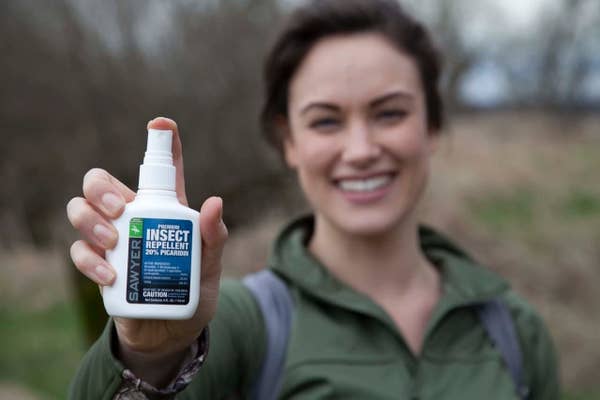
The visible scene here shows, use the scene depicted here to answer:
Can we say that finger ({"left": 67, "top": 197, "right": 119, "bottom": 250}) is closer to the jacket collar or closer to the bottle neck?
the bottle neck

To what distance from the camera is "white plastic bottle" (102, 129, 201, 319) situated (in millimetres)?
1172

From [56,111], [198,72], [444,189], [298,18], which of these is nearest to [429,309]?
[298,18]

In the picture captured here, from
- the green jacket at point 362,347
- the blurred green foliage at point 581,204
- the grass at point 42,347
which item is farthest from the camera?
the blurred green foliage at point 581,204

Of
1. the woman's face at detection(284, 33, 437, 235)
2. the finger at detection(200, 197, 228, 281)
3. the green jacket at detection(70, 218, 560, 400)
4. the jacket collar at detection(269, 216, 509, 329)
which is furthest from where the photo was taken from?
the woman's face at detection(284, 33, 437, 235)

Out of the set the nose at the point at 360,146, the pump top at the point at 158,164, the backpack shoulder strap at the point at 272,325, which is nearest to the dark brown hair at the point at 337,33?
the nose at the point at 360,146

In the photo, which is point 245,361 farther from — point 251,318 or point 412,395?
point 412,395

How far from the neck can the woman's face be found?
63 mm

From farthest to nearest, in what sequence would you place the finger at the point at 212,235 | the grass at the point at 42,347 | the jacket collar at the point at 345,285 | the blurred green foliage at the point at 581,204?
the blurred green foliage at the point at 581,204 → the grass at the point at 42,347 → the jacket collar at the point at 345,285 → the finger at the point at 212,235

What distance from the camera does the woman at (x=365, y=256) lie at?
1.69m

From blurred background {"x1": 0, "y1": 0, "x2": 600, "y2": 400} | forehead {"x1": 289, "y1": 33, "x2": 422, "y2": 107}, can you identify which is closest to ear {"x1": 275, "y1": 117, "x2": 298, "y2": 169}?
forehead {"x1": 289, "y1": 33, "x2": 422, "y2": 107}

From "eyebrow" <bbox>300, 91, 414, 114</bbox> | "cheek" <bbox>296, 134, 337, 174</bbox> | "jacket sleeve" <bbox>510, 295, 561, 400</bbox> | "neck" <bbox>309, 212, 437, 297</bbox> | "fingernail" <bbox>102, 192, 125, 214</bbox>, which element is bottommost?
"jacket sleeve" <bbox>510, 295, 561, 400</bbox>

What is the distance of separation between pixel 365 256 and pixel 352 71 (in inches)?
20.2

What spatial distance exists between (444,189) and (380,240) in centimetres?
487

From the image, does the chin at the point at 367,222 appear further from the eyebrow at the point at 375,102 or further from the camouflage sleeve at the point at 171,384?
the camouflage sleeve at the point at 171,384
